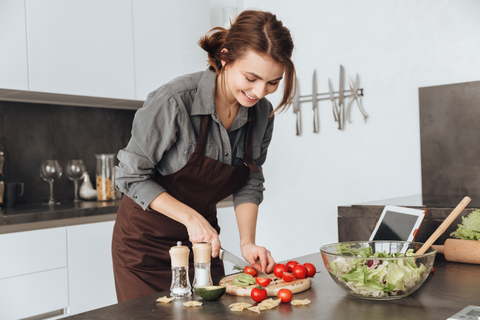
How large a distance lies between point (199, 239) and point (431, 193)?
177cm

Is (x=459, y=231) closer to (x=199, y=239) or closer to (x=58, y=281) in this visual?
(x=199, y=239)

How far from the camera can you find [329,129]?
294cm


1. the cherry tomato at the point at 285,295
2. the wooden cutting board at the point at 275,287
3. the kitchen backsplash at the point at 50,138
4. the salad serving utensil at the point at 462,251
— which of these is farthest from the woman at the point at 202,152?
the kitchen backsplash at the point at 50,138

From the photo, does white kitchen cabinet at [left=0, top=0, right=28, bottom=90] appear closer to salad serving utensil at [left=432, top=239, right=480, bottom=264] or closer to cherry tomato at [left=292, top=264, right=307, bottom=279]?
cherry tomato at [left=292, top=264, right=307, bottom=279]

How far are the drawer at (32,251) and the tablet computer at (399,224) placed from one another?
1482 millimetres

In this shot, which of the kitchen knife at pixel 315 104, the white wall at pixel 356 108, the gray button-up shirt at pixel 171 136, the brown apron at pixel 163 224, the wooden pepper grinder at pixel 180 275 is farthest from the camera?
the kitchen knife at pixel 315 104

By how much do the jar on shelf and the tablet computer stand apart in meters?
1.77

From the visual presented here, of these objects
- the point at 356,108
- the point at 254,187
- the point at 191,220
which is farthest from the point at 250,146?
the point at 356,108

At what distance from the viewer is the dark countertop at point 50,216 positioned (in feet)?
6.59

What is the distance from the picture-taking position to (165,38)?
283 cm

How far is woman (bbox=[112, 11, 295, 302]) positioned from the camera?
1239 mm

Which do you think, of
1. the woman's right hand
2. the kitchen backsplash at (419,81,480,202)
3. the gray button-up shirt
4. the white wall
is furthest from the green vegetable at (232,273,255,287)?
the white wall

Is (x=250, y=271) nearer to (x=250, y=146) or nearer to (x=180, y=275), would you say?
(x=180, y=275)

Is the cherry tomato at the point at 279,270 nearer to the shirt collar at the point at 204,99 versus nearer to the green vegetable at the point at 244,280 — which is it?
the green vegetable at the point at 244,280
